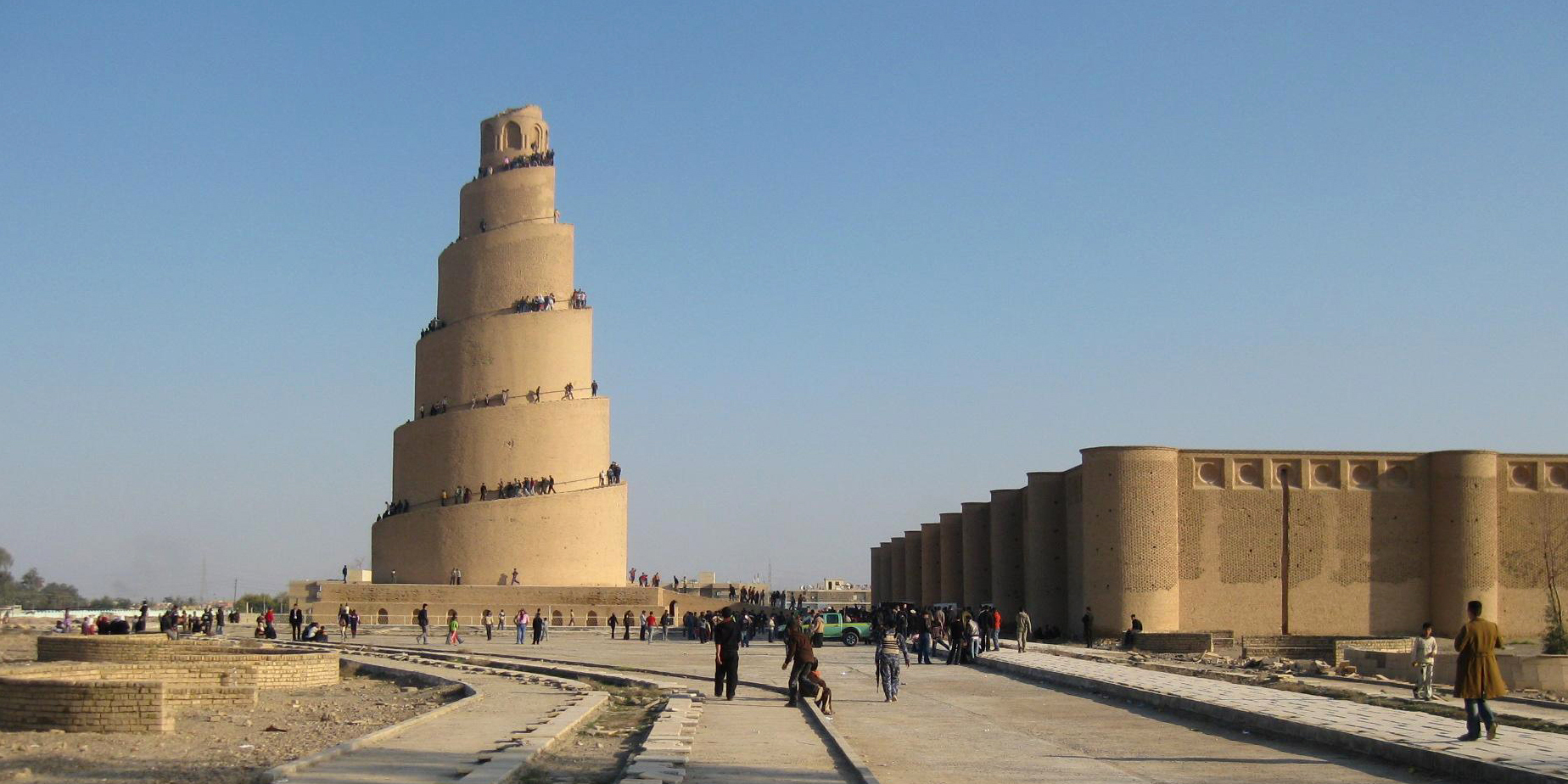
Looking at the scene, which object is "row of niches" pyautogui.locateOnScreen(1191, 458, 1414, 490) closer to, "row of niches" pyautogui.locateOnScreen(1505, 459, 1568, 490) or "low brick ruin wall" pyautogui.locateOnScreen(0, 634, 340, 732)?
"row of niches" pyautogui.locateOnScreen(1505, 459, 1568, 490)

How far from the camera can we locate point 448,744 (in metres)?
10.1

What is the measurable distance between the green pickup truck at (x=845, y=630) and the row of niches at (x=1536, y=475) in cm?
1238

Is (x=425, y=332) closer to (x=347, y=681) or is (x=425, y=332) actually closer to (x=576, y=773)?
(x=347, y=681)

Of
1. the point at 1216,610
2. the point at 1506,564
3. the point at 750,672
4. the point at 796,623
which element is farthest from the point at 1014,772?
the point at 1506,564

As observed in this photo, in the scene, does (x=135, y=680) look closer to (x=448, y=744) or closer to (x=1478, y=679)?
(x=448, y=744)

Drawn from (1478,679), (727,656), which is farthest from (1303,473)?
(1478,679)

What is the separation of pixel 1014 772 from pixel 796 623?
500 cm

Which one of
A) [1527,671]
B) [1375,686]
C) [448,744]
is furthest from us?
[1527,671]

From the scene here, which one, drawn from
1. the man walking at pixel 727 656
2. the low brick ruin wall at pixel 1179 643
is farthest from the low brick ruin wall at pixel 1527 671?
the man walking at pixel 727 656

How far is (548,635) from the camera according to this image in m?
33.5

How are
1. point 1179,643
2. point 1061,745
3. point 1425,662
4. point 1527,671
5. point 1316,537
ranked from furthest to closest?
point 1316,537, point 1179,643, point 1527,671, point 1425,662, point 1061,745

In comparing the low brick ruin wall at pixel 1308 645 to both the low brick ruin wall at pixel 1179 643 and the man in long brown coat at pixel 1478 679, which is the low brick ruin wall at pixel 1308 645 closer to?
the low brick ruin wall at pixel 1179 643

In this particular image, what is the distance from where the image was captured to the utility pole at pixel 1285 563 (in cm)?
2977

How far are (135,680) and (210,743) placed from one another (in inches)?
137
